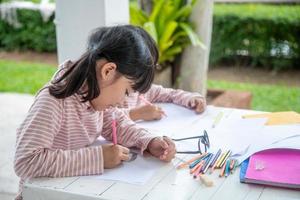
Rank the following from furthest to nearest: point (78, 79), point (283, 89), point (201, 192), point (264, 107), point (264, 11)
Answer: point (264, 11)
point (283, 89)
point (264, 107)
point (78, 79)
point (201, 192)

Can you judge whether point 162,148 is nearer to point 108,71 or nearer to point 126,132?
point 126,132

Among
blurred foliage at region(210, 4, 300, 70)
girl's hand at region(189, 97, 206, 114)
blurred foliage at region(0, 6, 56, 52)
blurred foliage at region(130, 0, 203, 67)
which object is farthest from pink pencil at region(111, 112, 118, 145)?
blurred foliage at region(0, 6, 56, 52)

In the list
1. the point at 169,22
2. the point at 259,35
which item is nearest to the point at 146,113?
the point at 169,22

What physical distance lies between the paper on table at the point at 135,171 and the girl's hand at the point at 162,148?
0.7 inches

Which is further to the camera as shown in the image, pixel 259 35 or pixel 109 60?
pixel 259 35

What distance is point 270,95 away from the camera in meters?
4.84

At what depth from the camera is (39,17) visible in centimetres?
657

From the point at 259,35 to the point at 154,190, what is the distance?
4.60m

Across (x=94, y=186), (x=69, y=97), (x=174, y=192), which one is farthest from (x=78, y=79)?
(x=174, y=192)

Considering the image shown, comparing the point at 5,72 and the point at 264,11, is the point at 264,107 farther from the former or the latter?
the point at 5,72

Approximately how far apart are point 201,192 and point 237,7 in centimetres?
492

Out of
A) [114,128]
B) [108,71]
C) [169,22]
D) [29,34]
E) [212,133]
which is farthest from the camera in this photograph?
[29,34]

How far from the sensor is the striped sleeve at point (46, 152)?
1280 millimetres

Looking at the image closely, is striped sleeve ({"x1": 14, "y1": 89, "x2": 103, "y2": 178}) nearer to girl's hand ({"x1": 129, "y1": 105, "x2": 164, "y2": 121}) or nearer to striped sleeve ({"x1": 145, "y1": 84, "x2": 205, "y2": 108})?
girl's hand ({"x1": 129, "y1": 105, "x2": 164, "y2": 121})
